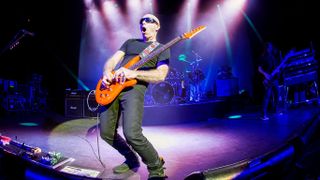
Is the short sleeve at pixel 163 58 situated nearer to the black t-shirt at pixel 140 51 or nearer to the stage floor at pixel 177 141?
the black t-shirt at pixel 140 51

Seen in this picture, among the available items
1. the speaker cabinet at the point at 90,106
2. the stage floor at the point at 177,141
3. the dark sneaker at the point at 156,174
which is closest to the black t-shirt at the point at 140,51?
the dark sneaker at the point at 156,174

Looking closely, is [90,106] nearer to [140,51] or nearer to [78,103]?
[78,103]

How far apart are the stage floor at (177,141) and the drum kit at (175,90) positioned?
6.06 feet

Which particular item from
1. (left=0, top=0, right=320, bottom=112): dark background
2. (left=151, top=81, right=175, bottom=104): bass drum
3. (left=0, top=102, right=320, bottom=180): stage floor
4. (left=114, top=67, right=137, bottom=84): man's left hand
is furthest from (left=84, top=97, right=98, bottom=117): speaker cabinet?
(left=114, top=67, right=137, bottom=84): man's left hand

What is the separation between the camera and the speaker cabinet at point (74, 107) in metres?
8.85

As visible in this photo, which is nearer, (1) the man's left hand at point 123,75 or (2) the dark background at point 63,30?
(1) the man's left hand at point 123,75

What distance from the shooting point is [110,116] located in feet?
10.8

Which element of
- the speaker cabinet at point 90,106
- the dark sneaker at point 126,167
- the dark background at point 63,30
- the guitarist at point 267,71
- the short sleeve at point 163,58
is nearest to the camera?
the short sleeve at point 163,58

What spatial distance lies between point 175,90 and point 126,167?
684 centimetres

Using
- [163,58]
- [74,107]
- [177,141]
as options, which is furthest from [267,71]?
[74,107]

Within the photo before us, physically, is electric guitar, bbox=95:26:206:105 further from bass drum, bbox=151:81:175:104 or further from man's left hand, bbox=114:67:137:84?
bass drum, bbox=151:81:175:104

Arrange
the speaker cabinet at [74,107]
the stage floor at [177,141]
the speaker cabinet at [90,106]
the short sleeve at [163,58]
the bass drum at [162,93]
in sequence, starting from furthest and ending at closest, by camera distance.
Answer: the bass drum at [162,93]
the speaker cabinet at [74,107]
the speaker cabinet at [90,106]
the stage floor at [177,141]
the short sleeve at [163,58]

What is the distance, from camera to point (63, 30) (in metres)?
11.2

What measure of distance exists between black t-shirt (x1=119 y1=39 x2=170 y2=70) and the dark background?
8.05 metres
